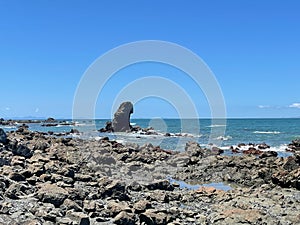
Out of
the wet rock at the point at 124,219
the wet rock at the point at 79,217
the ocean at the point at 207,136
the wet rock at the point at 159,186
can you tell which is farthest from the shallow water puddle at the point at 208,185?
the ocean at the point at 207,136

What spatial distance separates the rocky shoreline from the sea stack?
52862 millimetres

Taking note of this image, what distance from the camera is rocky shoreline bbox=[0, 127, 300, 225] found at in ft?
40.2

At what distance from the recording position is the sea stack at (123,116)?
259 feet

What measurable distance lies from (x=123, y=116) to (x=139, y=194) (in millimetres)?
64668

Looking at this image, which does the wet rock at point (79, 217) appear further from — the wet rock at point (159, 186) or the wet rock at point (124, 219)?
the wet rock at point (159, 186)

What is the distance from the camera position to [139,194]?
16.9 metres

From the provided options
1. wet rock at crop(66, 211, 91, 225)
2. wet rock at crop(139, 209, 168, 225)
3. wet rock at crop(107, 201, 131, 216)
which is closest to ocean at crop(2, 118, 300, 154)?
wet rock at crop(107, 201, 131, 216)

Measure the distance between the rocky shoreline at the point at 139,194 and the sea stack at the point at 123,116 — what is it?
173ft

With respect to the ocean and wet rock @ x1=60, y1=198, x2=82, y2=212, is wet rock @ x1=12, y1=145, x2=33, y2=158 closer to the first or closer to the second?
wet rock @ x1=60, y1=198, x2=82, y2=212

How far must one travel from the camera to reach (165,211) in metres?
13.3

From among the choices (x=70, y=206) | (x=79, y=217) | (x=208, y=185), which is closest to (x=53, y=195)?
(x=70, y=206)

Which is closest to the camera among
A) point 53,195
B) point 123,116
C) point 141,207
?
point 53,195

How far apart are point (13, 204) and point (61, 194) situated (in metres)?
1.64

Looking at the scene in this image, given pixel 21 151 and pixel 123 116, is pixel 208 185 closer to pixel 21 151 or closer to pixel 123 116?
pixel 21 151
